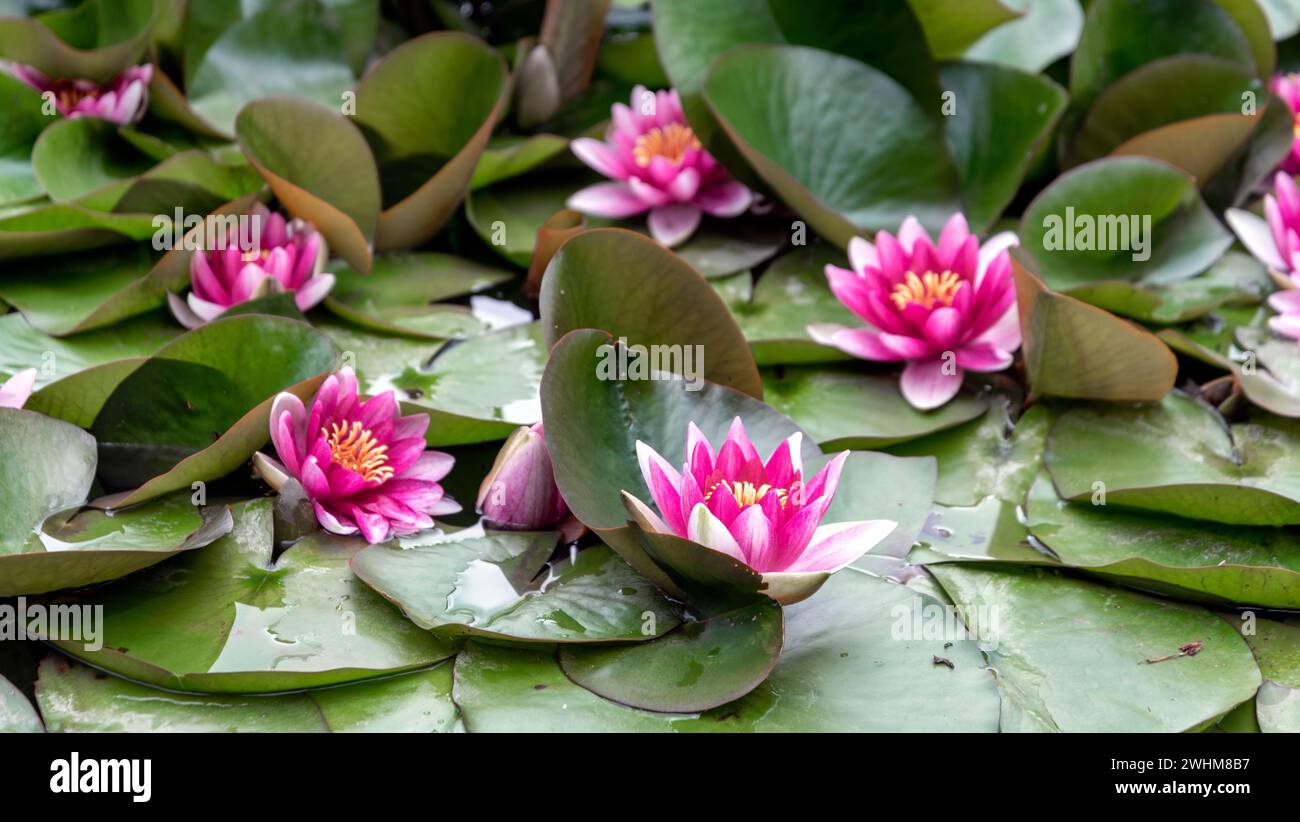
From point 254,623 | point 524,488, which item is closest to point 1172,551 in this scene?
point 524,488

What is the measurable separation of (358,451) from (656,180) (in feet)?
3.45

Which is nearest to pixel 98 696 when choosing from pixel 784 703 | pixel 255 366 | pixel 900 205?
pixel 255 366

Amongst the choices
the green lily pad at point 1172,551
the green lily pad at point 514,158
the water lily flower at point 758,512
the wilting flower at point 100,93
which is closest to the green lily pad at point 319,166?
the green lily pad at point 514,158

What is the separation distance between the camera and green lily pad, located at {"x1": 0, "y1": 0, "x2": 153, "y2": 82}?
2.64 meters

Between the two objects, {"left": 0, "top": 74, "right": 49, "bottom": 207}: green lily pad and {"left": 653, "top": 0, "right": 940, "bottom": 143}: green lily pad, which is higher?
{"left": 653, "top": 0, "right": 940, "bottom": 143}: green lily pad

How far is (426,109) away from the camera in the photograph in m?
2.68

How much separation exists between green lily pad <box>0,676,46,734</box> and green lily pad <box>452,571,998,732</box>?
1.82 ft

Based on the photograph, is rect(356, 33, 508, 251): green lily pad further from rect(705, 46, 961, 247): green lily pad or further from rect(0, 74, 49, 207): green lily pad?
rect(0, 74, 49, 207): green lily pad

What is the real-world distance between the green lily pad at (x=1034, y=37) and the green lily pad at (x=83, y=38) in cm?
210

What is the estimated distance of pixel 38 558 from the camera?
154cm

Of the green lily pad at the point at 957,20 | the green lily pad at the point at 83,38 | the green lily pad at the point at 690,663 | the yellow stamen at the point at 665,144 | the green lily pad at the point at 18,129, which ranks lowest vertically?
the green lily pad at the point at 690,663

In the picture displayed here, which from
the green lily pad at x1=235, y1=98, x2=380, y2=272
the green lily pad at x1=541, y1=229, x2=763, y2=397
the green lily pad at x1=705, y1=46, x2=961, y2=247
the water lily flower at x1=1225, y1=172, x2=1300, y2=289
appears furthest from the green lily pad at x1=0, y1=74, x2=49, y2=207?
the water lily flower at x1=1225, y1=172, x2=1300, y2=289

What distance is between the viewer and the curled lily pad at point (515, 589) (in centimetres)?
160

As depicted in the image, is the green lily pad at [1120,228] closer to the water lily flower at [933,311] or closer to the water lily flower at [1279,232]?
the water lily flower at [1279,232]
